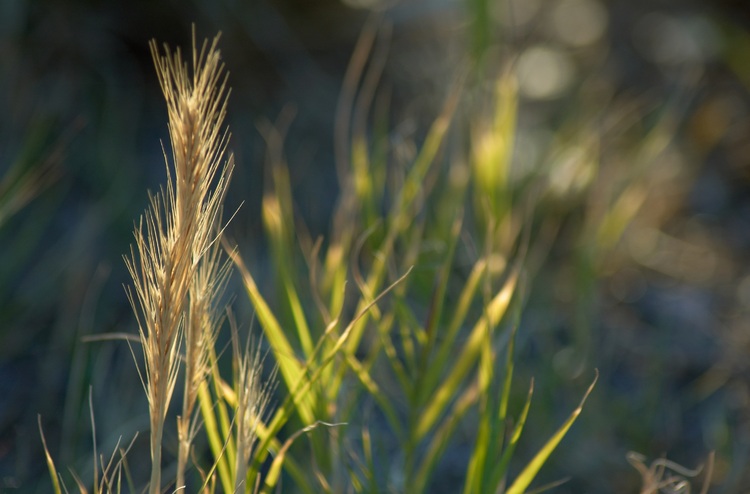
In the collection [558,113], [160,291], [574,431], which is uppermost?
[160,291]

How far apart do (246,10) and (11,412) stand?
89 centimetres

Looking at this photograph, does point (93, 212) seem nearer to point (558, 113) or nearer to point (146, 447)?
point (146, 447)

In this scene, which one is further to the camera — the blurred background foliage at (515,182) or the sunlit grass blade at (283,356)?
the blurred background foliage at (515,182)

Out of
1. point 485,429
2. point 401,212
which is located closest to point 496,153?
point 401,212

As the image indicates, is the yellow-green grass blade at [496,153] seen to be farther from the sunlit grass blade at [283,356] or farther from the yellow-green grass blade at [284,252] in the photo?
the sunlit grass blade at [283,356]

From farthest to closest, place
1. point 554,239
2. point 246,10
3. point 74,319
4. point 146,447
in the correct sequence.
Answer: point 246,10 → point 554,239 → point 74,319 → point 146,447

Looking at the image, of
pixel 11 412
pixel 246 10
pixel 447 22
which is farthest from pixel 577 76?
pixel 11 412

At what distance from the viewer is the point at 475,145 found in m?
1.15

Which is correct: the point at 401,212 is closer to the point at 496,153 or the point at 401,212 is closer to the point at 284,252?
the point at 284,252

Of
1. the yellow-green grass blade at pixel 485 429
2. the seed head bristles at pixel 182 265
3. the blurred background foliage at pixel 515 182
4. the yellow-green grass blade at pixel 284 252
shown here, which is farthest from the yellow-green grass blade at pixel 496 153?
the seed head bristles at pixel 182 265

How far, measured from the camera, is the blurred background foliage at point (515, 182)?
1.09 metres

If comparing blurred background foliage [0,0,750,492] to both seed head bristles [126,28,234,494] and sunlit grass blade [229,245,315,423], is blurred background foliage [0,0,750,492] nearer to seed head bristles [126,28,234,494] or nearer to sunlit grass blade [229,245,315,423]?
sunlit grass blade [229,245,315,423]

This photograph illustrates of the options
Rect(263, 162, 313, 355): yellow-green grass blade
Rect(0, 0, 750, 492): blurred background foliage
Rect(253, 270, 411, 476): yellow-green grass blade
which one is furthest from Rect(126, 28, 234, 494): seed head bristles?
Rect(0, 0, 750, 492): blurred background foliage

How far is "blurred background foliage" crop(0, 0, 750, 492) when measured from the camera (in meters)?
1.09
